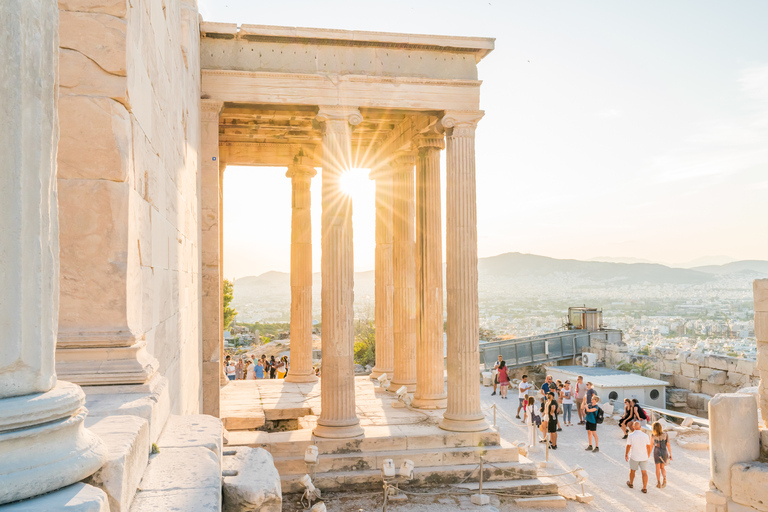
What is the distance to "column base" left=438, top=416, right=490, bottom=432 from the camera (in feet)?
47.5

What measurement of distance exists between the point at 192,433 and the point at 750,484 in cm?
1049

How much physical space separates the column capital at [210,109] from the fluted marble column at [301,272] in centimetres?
749

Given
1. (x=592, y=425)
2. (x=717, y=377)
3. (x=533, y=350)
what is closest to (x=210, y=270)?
(x=592, y=425)

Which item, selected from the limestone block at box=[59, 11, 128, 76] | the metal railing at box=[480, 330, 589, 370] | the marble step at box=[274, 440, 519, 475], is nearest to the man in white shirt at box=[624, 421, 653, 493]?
the marble step at box=[274, 440, 519, 475]

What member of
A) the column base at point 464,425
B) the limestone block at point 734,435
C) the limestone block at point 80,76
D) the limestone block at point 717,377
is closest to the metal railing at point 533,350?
the limestone block at point 717,377

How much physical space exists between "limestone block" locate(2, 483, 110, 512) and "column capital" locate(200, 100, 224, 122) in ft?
41.0

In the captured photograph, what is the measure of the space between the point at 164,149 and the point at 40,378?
4.91 metres

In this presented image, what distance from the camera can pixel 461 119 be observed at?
49.6 feet

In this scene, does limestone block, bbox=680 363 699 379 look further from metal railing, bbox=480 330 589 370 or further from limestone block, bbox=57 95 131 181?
limestone block, bbox=57 95 131 181

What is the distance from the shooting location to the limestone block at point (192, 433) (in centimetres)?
432

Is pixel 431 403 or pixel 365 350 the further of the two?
pixel 365 350

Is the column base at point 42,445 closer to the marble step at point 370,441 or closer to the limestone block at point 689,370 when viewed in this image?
the marble step at point 370,441

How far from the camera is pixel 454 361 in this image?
1490 centimetres

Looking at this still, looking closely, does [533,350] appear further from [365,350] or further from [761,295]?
[761,295]
